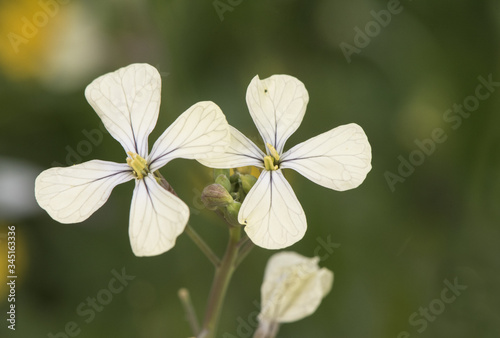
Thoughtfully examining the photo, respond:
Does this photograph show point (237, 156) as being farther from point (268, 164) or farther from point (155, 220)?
point (155, 220)

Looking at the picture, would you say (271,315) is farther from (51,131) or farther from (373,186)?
(51,131)

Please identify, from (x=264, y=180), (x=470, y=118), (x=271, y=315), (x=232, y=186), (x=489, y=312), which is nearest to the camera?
(x=264, y=180)

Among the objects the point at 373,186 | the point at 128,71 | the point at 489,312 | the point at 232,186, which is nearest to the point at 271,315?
the point at 232,186

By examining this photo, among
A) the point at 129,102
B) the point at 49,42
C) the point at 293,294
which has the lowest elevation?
the point at 293,294

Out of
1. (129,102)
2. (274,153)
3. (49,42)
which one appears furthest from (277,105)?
(49,42)

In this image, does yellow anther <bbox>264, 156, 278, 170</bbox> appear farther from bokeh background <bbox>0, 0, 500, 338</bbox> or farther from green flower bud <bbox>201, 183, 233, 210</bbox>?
bokeh background <bbox>0, 0, 500, 338</bbox>

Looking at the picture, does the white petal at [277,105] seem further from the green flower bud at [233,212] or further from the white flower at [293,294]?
the white flower at [293,294]
